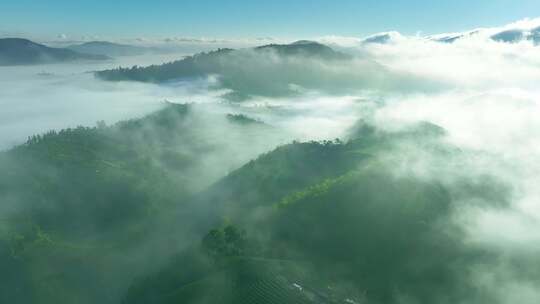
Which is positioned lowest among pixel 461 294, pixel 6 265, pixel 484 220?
pixel 6 265

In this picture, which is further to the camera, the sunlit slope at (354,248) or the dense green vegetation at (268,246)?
the dense green vegetation at (268,246)

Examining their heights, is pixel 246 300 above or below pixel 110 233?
above

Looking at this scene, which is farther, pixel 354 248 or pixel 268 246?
pixel 268 246

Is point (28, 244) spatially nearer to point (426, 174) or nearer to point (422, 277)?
point (422, 277)

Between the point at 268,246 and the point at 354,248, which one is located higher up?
the point at 354,248

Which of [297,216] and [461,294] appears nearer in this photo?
[461,294]

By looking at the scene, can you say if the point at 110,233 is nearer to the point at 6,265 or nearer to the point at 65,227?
the point at 65,227

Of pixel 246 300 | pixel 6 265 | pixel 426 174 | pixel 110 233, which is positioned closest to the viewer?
pixel 246 300

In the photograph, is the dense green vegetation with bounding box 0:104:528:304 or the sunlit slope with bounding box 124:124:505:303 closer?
the sunlit slope with bounding box 124:124:505:303

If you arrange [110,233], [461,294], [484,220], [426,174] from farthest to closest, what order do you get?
[110,233]
[426,174]
[484,220]
[461,294]

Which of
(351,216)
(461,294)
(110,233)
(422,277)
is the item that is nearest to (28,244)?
(110,233)
